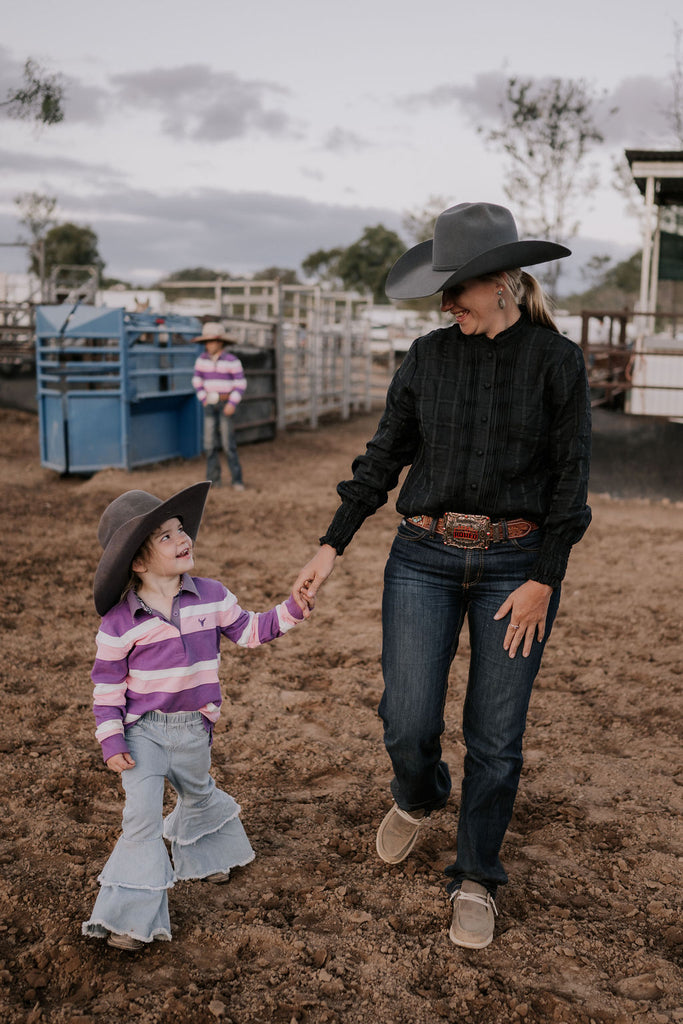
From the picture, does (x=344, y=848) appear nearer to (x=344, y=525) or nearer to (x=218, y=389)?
(x=344, y=525)

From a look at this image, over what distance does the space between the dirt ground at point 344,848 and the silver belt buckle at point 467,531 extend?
40.9 inches

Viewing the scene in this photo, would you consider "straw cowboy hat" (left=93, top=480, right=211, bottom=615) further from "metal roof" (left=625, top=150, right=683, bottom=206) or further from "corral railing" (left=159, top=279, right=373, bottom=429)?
"metal roof" (left=625, top=150, right=683, bottom=206)

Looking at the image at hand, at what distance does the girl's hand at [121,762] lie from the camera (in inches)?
91.0

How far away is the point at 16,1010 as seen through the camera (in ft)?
6.99

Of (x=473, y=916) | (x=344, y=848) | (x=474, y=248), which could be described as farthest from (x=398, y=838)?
(x=474, y=248)

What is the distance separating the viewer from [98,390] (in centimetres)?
1048

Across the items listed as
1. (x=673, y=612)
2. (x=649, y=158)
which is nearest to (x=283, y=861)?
(x=673, y=612)

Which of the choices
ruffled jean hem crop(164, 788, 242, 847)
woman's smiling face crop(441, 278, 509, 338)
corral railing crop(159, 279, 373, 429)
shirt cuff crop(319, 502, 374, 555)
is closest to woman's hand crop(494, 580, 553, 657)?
shirt cuff crop(319, 502, 374, 555)

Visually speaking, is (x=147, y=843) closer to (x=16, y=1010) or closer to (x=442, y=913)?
(x=16, y=1010)

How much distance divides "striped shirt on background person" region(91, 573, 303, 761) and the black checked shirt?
575 millimetres

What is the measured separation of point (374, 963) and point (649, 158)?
1067 cm

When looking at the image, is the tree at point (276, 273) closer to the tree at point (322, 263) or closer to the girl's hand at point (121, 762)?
the tree at point (322, 263)

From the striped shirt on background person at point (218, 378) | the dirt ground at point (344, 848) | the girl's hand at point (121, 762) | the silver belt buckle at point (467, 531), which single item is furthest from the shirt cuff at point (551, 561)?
the striped shirt on background person at point (218, 378)

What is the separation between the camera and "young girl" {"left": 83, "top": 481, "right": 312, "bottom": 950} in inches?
92.0
